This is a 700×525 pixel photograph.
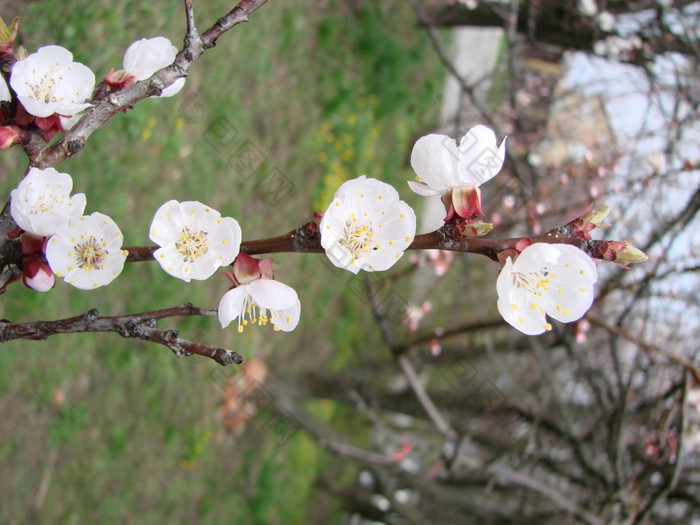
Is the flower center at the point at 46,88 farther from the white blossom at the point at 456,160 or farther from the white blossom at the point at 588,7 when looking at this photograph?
the white blossom at the point at 588,7

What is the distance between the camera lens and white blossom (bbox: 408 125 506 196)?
117 centimetres

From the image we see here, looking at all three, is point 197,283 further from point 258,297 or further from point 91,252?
point 258,297

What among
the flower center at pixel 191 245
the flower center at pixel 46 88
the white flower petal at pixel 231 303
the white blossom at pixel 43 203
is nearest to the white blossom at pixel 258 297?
the white flower petal at pixel 231 303

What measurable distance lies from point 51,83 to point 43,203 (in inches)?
12.2

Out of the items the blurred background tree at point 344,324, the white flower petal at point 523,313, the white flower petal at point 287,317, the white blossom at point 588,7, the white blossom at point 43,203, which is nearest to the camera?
the white blossom at point 43,203

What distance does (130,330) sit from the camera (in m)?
1.14

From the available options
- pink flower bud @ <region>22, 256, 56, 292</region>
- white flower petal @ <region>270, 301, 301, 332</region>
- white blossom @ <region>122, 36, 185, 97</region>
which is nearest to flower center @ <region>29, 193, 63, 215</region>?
pink flower bud @ <region>22, 256, 56, 292</region>

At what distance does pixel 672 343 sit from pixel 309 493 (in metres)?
4.35

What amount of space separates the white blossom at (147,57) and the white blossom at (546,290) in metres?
0.84

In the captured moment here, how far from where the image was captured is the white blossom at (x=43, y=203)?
1.10 meters

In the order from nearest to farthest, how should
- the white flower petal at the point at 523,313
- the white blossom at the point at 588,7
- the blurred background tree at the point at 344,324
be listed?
the white flower petal at the point at 523,313, the blurred background tree at the point at 344,324, the white blossom at the point at 588,7

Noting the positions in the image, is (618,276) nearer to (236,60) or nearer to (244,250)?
(244,250)

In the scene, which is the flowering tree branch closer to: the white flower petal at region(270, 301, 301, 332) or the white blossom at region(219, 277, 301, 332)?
the white blossom at region(219, 277, 301, 332)

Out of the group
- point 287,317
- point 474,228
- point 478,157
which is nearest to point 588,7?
point 478,157
